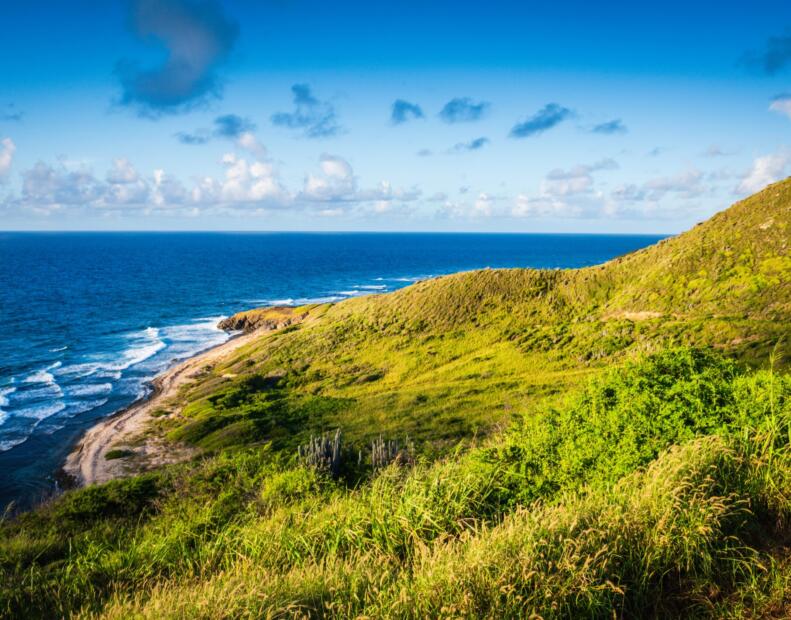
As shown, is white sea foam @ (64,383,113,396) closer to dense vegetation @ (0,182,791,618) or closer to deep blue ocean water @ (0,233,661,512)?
deep blue ocean water @ (0,233,661,512)

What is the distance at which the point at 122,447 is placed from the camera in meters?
37.2

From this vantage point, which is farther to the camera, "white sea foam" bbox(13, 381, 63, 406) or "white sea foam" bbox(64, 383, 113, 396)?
"white sea foam" bbox(64, 383, 113, 396)

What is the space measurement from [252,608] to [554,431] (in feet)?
25.6

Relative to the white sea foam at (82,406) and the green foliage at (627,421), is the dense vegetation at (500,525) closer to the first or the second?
the green foliage at (627,421)

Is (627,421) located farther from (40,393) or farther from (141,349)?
(141,349)

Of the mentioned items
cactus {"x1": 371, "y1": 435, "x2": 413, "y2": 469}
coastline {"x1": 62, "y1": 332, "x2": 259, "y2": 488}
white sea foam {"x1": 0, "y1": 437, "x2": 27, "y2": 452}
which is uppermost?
cactus {"x1": 371, "y1": 435, "x2": 413, "y2": 469}

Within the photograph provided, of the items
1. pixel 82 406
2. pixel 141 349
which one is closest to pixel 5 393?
pixel 82 406

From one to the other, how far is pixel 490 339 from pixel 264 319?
44.9 meters

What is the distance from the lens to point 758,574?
6348 millimetres

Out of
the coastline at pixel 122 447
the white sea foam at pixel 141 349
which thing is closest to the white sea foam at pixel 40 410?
the coastline at pixel 122 447

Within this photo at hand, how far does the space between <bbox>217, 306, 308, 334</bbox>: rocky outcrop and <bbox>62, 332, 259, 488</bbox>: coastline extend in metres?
26.8

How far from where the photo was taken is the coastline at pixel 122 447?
33.5 metres

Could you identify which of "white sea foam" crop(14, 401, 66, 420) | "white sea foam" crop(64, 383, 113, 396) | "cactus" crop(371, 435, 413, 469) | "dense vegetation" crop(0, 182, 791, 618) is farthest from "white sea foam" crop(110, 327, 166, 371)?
"cactus" crop(371, 435, 413, 469)

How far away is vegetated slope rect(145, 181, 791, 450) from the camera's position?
34844mm
